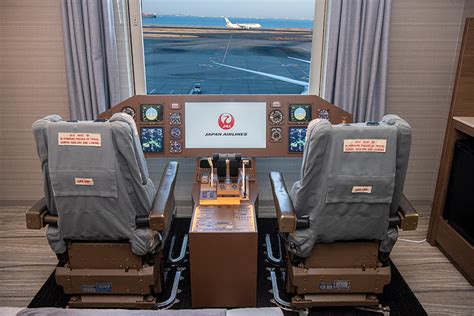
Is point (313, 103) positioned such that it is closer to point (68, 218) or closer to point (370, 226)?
point (370, 226)

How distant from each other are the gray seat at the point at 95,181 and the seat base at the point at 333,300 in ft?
2.97

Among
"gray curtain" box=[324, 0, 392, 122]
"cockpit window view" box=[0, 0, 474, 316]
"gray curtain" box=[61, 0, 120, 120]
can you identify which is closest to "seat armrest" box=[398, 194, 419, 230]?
"cockpit window view" box=[0, 0, 474, 316]

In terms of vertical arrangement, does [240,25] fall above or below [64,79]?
above

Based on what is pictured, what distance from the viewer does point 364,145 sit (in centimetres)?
200

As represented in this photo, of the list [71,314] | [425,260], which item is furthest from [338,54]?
[71,314]

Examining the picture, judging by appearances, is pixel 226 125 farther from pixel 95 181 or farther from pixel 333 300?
pixel 333 300

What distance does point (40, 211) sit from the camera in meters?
2.23

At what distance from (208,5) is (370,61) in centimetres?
152

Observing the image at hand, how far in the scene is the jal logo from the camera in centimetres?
299

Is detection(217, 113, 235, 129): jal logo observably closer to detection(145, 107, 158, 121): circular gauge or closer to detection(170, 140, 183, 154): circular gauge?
detection(170, 140, 183, 154): circular gauge

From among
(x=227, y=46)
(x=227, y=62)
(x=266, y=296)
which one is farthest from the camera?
(x=227, y=46)

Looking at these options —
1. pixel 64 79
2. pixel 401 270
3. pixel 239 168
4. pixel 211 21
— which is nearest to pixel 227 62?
pixel 211 21

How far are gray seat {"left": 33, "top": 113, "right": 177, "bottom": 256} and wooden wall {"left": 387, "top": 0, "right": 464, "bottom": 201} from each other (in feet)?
7.37

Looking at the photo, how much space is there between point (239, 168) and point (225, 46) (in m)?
6.24
